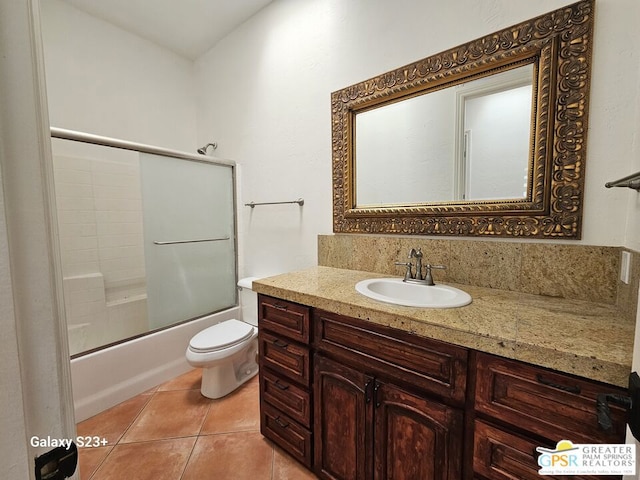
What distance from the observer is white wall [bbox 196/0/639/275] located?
1005 millimetres

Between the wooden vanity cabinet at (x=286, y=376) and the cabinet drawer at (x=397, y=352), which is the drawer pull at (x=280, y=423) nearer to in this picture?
the wooden vanity cabinet at (x=286, y=376)

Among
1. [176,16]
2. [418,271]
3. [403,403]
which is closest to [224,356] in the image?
[403,403]

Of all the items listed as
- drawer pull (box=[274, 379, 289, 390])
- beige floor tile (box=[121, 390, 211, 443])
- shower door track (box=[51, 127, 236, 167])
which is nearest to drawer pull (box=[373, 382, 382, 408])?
drawer pull (box=[274, 379, 289, 390])

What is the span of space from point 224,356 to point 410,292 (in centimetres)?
119

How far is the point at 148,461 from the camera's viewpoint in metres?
1.37

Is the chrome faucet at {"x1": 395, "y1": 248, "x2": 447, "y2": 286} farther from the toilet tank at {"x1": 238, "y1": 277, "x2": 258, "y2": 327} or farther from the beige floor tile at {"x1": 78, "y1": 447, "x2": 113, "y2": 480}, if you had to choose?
the beige floor tile at {"x1": 78, "y1": 447, "x2": 113, "y2": 480}

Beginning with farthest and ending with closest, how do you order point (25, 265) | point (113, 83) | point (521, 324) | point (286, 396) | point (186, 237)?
point (186, 237) → point (113, 83) → point (286, 396) → point (521, 324) → point (25, 265)

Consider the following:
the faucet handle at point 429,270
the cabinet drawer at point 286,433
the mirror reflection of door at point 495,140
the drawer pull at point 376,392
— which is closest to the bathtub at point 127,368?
the cabinet drawer at point 286,433

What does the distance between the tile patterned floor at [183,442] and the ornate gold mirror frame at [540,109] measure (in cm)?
141

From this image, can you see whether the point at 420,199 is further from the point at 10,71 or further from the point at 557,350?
the point at 10,71

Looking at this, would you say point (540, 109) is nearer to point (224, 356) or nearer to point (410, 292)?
point (410, 292)

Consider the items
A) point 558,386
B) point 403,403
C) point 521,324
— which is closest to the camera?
point 558,386

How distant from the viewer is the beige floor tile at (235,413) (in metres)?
1.58

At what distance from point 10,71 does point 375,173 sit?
1.48m
